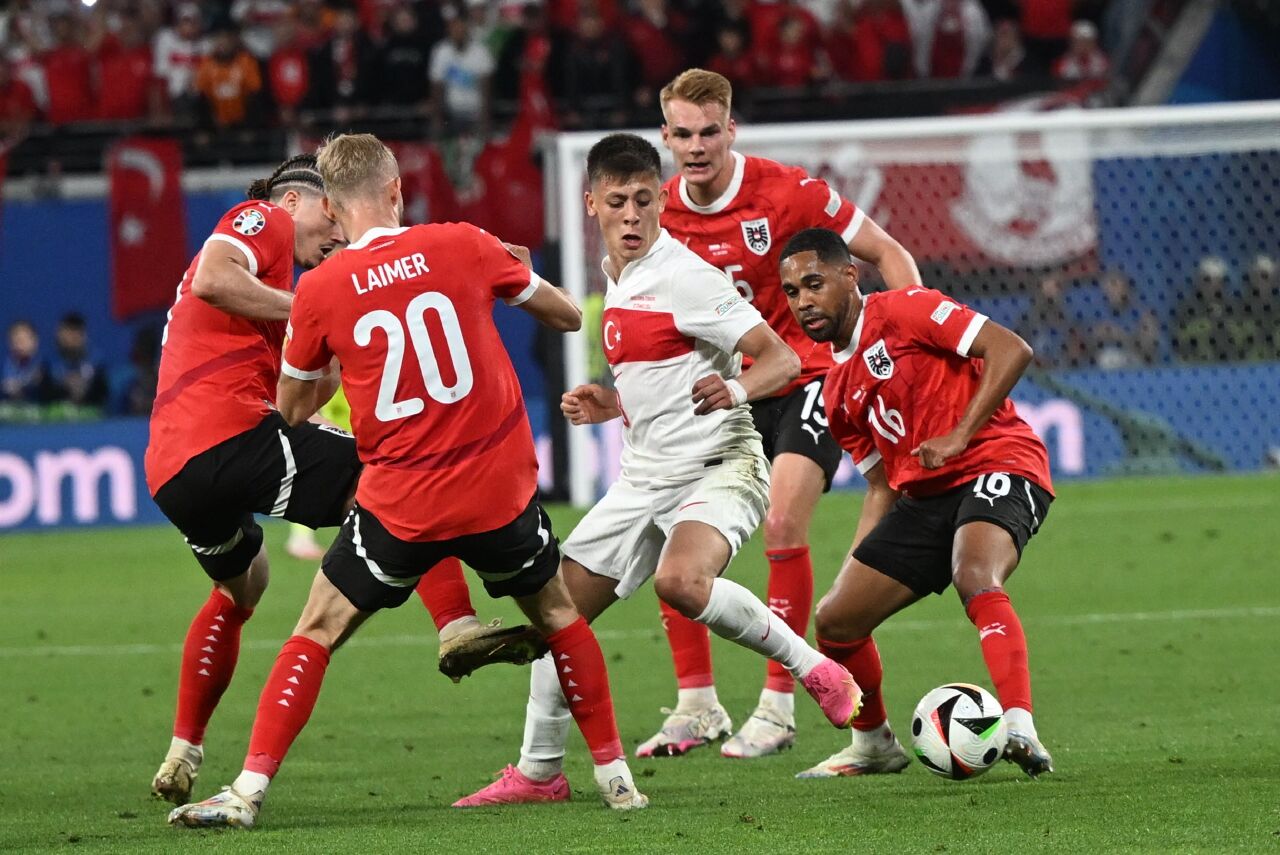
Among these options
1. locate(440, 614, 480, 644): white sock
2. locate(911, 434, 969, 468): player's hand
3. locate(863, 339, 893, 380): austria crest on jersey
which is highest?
locate(863, 339, 893, 380): austria crest on jersey

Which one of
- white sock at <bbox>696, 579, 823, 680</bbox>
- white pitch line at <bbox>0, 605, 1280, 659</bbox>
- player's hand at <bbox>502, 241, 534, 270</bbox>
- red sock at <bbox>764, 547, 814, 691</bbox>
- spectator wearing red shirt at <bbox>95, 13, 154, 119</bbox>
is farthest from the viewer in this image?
spectator wearing red shirt at <bbox>95, 13, 154, 119</bbox>

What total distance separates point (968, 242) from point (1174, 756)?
33.7ft

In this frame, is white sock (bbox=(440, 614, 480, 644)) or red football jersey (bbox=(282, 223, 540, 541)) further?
white sock (bbox=(440, 614, 480, 644))

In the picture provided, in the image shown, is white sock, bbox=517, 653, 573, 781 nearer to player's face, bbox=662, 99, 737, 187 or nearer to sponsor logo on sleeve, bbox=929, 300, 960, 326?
sponsor logo on sleeve, bbox=929, 300, 960, 326

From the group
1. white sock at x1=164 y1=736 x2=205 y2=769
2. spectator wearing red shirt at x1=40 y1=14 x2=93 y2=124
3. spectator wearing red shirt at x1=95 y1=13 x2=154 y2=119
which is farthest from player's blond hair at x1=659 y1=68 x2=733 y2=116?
spectator wearing red shirt at x1=40 y1=14 x2=93 y2=124

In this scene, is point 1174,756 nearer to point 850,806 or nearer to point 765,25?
point 850,806

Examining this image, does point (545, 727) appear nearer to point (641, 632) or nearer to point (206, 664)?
point (206, 664)

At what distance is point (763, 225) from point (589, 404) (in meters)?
1.52

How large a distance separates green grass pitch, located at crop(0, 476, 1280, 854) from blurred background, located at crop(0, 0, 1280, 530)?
2.43m

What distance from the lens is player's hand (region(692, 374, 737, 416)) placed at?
5.59 meters

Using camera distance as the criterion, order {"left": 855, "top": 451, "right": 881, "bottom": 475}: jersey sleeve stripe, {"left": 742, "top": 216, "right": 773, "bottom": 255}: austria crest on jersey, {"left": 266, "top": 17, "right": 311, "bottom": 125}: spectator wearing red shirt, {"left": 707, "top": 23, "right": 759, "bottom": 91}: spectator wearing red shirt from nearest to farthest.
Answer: {"left": 855, "top": 451, "right": 881, "bottom": 475}: jersey sleeve stripe
{"left": 742, "top": 216, "right": 773, "bottom": 255}: austria crest on jersey
{"left": 707, "top": 23, "right": 759, "bottom": 91}: spectator wearing red shirt
{"left": 266, "top": 17, "right": 311, "bottom": 125}: spectator wearing red shirt

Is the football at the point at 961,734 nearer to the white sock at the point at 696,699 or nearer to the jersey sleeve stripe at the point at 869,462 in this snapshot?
the jersey sleeve stripe at the point at 869,462

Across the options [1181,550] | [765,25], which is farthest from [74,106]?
[1181,550]

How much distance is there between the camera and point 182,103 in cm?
1970
